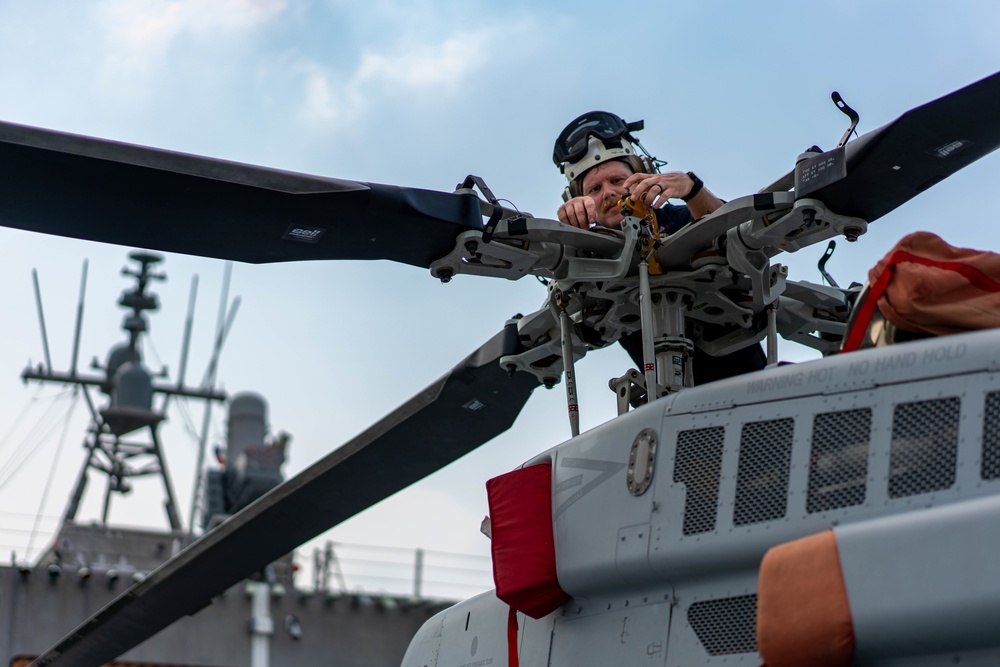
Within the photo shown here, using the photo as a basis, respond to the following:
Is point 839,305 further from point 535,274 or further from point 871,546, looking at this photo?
point 871,546

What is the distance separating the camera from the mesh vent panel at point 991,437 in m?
3.74

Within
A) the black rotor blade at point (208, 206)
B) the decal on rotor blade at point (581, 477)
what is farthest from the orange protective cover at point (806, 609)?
the black rotor blade at point (208, 206)

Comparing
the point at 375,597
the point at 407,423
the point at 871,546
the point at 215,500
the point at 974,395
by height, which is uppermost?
the point at 215,500

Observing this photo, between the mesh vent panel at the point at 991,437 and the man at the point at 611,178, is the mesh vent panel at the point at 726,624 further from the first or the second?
the man at the point at 611,178

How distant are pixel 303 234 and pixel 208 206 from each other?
1.36 feet

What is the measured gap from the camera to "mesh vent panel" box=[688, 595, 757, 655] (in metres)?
4.21

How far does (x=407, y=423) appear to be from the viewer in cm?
675

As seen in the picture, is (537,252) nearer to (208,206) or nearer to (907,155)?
(208,206)

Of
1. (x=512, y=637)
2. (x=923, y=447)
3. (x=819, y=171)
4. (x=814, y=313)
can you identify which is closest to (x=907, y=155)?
(x=819, y=171)

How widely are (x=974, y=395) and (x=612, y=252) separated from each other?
1.99m

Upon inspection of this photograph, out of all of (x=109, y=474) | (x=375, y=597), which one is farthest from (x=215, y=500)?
(x=375, y=597)

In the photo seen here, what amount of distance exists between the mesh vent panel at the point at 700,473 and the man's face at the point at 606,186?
1575 mm

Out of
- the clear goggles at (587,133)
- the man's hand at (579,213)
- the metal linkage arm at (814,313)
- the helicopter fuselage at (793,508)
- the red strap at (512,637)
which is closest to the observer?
the helicopter fuselage at (793,508)

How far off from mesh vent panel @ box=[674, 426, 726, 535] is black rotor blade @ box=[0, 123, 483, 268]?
1.32 meters
